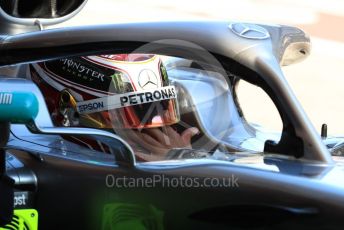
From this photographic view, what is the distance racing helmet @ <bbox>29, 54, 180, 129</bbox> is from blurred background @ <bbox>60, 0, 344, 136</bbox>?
2.66m

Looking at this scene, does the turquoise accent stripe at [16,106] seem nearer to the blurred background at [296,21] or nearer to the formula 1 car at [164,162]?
the formula 1 car at [164,162]

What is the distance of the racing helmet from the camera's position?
88.9 inches

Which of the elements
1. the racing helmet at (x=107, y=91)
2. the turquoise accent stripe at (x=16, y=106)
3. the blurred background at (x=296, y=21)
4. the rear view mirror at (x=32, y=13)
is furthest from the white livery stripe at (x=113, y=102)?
the blurred background at (x=296, y=21)

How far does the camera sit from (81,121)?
2256 mm

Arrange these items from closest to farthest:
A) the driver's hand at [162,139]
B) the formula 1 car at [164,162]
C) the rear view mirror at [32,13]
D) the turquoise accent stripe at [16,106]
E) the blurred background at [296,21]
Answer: the turquoise accent stripe at [16,106] < the formula 1 car at [164,162] < the driver's hand at [162,139] < the rear view mirror at [32,13] < the blurred background at [296,21]

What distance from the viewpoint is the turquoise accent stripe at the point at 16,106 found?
1484 mm

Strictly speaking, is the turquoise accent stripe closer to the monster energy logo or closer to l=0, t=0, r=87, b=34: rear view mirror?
the monster energy logo

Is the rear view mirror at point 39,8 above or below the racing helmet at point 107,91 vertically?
above

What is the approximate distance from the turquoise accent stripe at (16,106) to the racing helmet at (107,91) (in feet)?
2.35

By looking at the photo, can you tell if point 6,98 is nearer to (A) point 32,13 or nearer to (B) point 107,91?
(B) point 107,91

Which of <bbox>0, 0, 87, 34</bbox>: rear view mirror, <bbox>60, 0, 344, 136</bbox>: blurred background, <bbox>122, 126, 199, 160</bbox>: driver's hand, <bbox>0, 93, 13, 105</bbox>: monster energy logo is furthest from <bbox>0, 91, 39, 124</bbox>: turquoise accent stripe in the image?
<bbox>60, 0, 344, 136</bbox>: blurred background

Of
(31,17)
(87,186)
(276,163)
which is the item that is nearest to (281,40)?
(276,163)

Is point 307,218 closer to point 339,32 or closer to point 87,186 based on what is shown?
point 87,186

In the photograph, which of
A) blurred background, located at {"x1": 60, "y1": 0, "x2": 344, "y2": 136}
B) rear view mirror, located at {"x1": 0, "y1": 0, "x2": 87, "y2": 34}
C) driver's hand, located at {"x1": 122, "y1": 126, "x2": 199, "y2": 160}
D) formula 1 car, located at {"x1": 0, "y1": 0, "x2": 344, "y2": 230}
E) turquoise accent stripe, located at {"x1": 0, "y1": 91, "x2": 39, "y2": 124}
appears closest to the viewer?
turquoise accent stripe, located at {"x1": 0, "y1": 91, "x2": 39, "y2": 124}
